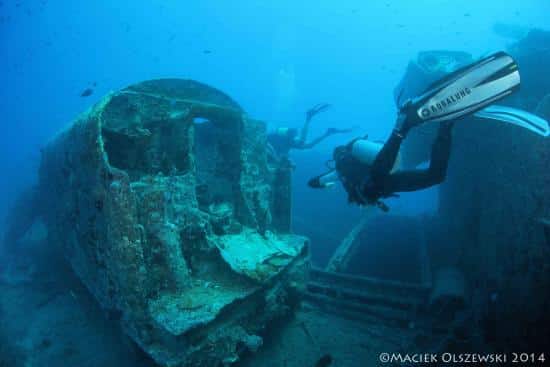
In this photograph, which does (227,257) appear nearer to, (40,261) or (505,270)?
(505,270)

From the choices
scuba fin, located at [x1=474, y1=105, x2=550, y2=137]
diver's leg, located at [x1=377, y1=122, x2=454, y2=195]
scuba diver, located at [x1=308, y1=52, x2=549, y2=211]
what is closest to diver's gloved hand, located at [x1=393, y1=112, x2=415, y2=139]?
scuba diver, located at [x1=308, y1=52, x2=549, y2=211]

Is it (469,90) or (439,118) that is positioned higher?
(469,90)

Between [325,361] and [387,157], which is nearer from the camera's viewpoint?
[387,157]

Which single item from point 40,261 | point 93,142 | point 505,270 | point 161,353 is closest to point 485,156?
point 505,270

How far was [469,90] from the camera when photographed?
286cm

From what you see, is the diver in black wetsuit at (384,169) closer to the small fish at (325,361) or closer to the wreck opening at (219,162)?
the wreck opening at (219,162)

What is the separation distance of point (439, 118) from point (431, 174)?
0.67m

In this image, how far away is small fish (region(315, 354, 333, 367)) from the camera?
12.7 ft

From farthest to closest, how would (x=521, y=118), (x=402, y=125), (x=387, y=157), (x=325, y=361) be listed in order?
1. (x=325, y=361)
2. (x=387, y=157)
3. (x=402, y=125)
4. (x=521, y=118)

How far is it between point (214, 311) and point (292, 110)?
165841 mm

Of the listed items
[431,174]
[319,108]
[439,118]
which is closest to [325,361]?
[431,174]

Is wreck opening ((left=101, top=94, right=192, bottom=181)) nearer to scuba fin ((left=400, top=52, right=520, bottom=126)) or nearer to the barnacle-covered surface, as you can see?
the barnacle-covered surface

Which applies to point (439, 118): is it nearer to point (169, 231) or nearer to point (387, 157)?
point (387, 157)

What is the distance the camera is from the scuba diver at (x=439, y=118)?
279cm
